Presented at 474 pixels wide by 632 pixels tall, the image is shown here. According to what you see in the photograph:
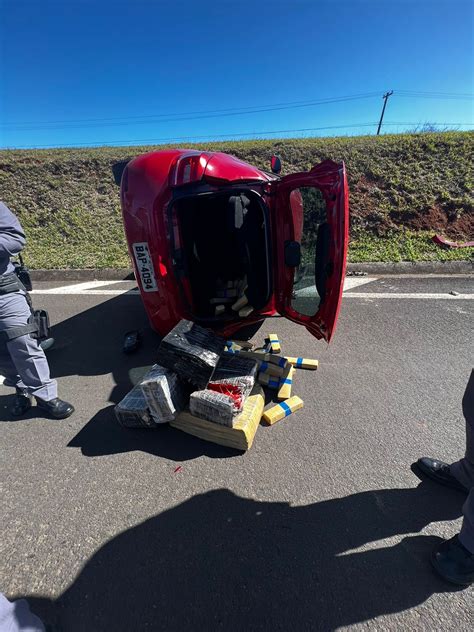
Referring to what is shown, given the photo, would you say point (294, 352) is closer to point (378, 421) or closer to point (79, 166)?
point (378, 421)

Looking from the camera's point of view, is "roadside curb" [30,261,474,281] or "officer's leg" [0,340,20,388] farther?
"roadside curb" [30,261,474,281]

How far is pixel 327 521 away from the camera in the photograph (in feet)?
5.61

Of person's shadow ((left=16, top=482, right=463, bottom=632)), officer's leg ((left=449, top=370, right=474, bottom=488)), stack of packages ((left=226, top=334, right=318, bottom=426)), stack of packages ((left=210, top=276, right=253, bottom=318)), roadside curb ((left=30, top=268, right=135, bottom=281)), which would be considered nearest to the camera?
person's shadow ((left=16, top=482, right=463, bottom=632))

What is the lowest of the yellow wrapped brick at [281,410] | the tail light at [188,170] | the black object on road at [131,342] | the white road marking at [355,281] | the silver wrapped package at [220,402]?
the yellow wrapped brick at [281,410]

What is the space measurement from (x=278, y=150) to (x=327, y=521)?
9.61 meters

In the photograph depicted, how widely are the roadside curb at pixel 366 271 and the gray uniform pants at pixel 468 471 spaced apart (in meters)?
4.07

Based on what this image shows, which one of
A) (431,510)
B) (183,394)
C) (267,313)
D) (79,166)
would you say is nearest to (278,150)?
(79,166)

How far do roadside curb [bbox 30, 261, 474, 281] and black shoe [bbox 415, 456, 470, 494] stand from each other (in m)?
3.92

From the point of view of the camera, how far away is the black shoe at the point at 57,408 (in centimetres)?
252

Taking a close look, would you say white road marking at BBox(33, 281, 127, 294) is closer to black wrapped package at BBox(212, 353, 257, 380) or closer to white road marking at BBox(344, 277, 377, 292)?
black wrapped package at BBox(212, 353, 257, 380)

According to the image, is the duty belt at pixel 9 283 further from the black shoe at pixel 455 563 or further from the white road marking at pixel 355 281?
the white road marking at pixel 355 281

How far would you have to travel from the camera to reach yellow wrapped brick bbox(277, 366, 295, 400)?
259 cm

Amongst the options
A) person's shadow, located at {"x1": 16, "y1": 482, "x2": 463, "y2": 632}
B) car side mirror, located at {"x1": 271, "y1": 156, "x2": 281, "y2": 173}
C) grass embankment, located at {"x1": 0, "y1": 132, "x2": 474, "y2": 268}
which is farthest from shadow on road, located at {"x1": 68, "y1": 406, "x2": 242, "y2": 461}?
grass embankment, located at {"x1": 0, "y1": 132, "x2": 474, "y2": 268}

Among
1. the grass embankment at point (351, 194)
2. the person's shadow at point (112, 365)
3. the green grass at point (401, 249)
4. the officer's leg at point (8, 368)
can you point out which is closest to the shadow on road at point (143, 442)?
the person's shadow at point (112, 365)
